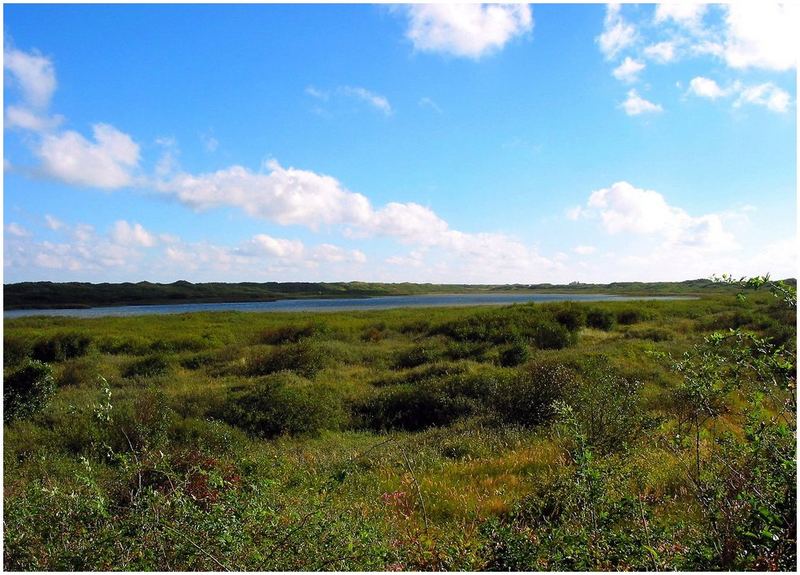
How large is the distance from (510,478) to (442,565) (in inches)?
140

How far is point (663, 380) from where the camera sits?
14516mm

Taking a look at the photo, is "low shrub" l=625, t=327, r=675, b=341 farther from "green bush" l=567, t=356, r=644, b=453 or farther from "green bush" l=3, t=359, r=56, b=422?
"green bush" l=3, t=359, r=56, b=422

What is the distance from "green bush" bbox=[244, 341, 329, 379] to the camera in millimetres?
19750

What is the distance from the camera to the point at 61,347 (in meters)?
27.1

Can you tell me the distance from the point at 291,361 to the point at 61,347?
1517 centimetres

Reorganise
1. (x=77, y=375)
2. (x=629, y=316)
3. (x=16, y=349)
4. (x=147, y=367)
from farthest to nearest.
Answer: (x=629, y=316), (x=16, y=349), (x=147, y=367), (x=77, y=375)

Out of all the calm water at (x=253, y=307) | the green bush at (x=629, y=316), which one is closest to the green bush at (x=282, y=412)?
the green bush at (x=629, y=316)

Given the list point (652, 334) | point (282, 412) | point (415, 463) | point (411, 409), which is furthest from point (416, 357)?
point (652, 334)

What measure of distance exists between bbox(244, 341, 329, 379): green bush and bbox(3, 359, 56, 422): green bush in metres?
7.48

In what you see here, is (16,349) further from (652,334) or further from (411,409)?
(652,334)

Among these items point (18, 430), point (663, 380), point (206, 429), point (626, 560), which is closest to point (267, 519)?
point (626, 560)

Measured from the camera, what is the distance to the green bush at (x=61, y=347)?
26.4 m

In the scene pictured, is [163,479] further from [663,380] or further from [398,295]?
[398,295]

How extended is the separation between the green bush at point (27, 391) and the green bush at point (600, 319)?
30471mm
